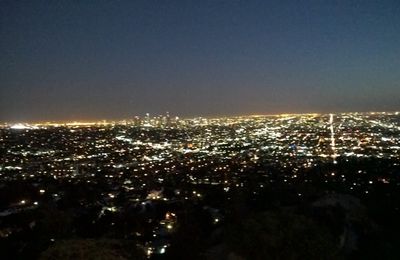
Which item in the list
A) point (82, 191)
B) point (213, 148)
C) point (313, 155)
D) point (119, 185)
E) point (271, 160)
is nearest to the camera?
point (82, 191)

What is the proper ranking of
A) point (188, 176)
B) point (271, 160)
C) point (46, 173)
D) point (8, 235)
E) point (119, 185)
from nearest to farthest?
point (8, 235)
point (119, 185)
point (188, 176)
point (46, 173)
point (271, 160)

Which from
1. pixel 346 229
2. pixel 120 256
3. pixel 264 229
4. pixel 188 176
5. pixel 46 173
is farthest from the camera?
pixel 46 173

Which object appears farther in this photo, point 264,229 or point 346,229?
point 346,229

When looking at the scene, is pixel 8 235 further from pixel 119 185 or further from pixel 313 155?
pixel 313 155

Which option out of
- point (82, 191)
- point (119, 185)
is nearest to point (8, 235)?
point (82, 191)

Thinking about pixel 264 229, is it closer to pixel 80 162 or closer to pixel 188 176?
pixel 188 176

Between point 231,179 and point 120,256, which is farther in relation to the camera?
point 231,179

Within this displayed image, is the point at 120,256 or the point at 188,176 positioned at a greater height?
the point at 120,256

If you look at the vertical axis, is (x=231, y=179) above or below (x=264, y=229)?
below

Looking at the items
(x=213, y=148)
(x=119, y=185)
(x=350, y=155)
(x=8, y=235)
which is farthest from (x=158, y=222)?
(x=213, y=148)
